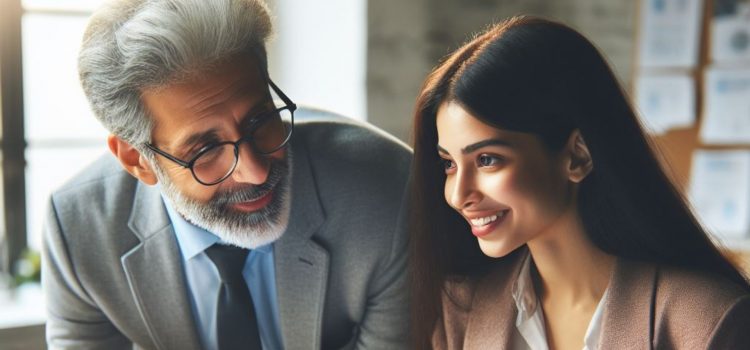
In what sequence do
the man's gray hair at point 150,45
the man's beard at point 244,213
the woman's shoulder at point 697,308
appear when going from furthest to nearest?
the man's beard at point 244,213 < the man's gray hair at point 150,45 < the woman's shoulder at point 697,308

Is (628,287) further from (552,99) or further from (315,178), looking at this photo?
(315,178)

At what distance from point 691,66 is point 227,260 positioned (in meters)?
2.87

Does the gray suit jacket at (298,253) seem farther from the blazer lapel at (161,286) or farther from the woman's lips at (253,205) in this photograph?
the woman's lips at (253,205)

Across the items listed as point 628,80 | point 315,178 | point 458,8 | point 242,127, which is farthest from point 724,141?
point 242,127

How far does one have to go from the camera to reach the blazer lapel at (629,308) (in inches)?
50.0

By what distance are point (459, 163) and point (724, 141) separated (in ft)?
9.71

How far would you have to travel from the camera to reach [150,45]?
1395 mm

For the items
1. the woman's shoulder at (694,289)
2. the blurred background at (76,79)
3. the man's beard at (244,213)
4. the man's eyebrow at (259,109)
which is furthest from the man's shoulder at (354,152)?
the blurred background at (76,79)

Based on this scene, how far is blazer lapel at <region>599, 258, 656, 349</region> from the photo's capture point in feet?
4.17

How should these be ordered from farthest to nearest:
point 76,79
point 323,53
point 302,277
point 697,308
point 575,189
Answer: point 323,53
point 76,79
point 302,277
point 575,189
point 697,308

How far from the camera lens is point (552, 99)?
4.06 ft

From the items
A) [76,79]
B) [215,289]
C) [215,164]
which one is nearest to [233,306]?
[215,289]

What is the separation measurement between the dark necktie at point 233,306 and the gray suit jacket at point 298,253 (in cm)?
7

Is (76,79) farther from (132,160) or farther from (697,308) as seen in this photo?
(697,308)
